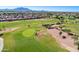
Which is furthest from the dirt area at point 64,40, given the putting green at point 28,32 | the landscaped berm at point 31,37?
the putting green at point 28,32

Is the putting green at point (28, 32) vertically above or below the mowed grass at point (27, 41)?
above

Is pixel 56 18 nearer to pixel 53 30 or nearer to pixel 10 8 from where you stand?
pixel 53 30

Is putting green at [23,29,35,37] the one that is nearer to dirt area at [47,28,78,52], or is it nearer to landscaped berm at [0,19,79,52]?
landscaped berm at [0,19,79,52]

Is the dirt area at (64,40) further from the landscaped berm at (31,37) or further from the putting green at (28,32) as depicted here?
the putting green at (28,32)

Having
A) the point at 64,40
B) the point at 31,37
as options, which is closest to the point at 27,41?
the point at 31,37

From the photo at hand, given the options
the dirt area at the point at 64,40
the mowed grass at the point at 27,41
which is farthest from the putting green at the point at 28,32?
the dirt area at the point at 64,40

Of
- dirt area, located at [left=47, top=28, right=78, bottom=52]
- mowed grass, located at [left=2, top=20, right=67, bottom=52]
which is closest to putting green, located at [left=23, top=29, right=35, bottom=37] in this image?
mowed grass, located at [left=2, top=20, right=67, bottom=52]
